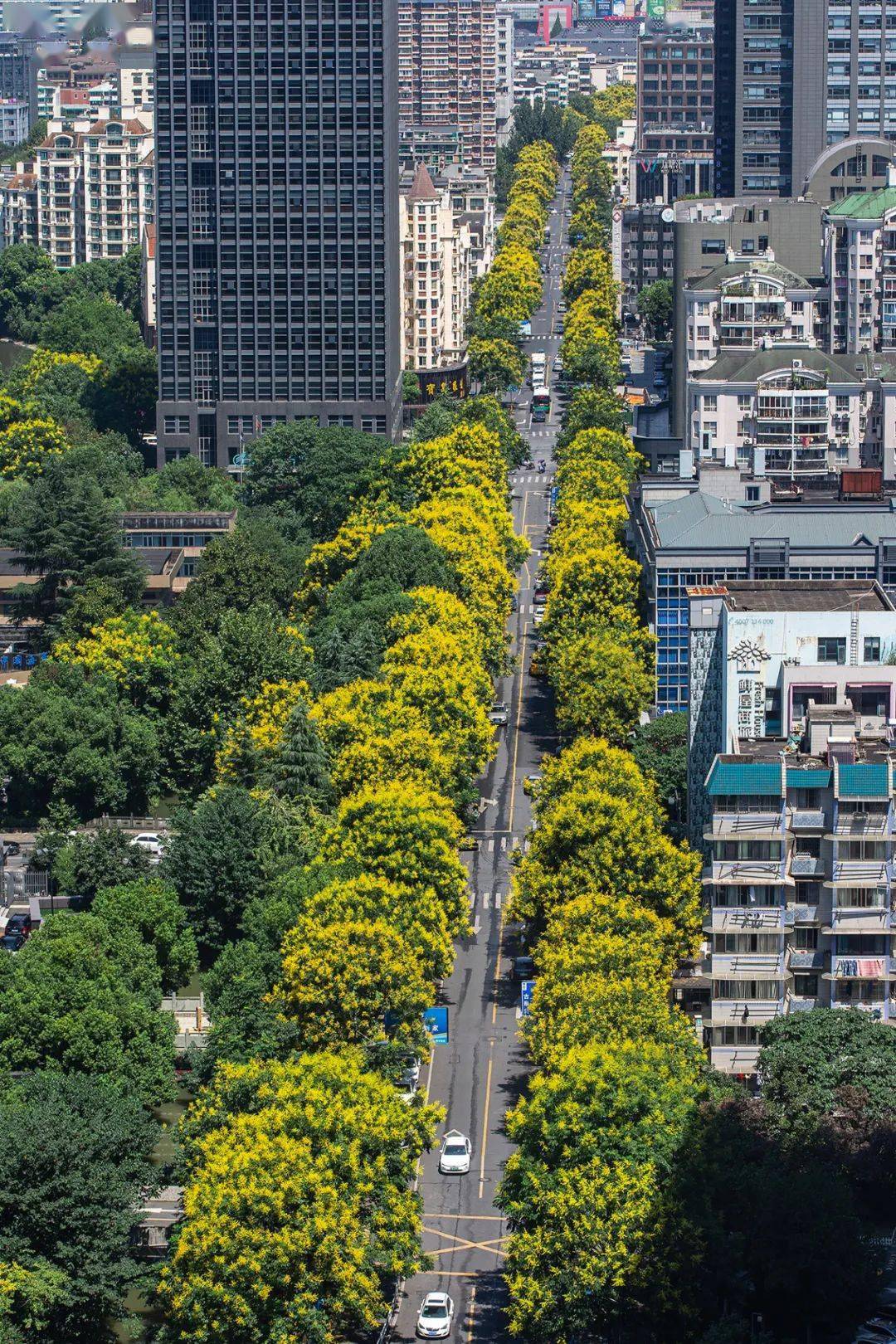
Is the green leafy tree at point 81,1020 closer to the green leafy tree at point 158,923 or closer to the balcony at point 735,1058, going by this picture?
the green leafy tree at point 158,923

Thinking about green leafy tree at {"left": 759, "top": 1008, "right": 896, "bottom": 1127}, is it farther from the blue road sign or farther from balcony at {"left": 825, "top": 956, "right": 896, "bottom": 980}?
the blue road sign

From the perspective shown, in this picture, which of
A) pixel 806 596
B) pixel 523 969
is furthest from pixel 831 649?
pixel 523 969

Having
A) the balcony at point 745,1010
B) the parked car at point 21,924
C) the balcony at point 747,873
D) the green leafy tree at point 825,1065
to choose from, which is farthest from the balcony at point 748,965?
the parked car at point 21,924

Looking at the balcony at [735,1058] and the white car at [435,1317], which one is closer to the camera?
the white car at [435,1317]

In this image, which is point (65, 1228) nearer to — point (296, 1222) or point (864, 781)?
point (296, 1222)

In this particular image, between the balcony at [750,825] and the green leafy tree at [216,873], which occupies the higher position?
the balcony at [750,825]

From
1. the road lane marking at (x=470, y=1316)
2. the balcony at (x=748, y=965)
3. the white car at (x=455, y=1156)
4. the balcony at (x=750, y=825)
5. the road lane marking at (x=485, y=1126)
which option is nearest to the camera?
the road lane marking at (x=470, y=1316)

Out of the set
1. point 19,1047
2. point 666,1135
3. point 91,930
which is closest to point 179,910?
point 91,930

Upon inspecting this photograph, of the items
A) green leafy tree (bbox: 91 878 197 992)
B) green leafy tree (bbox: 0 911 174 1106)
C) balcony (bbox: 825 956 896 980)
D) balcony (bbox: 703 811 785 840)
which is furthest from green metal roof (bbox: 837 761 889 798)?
green leafy tree (bbox: 91 878 197 992)

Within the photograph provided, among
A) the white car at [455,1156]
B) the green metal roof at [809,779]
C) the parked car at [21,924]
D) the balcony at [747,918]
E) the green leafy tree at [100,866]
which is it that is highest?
the green metal roof at [809,779]
